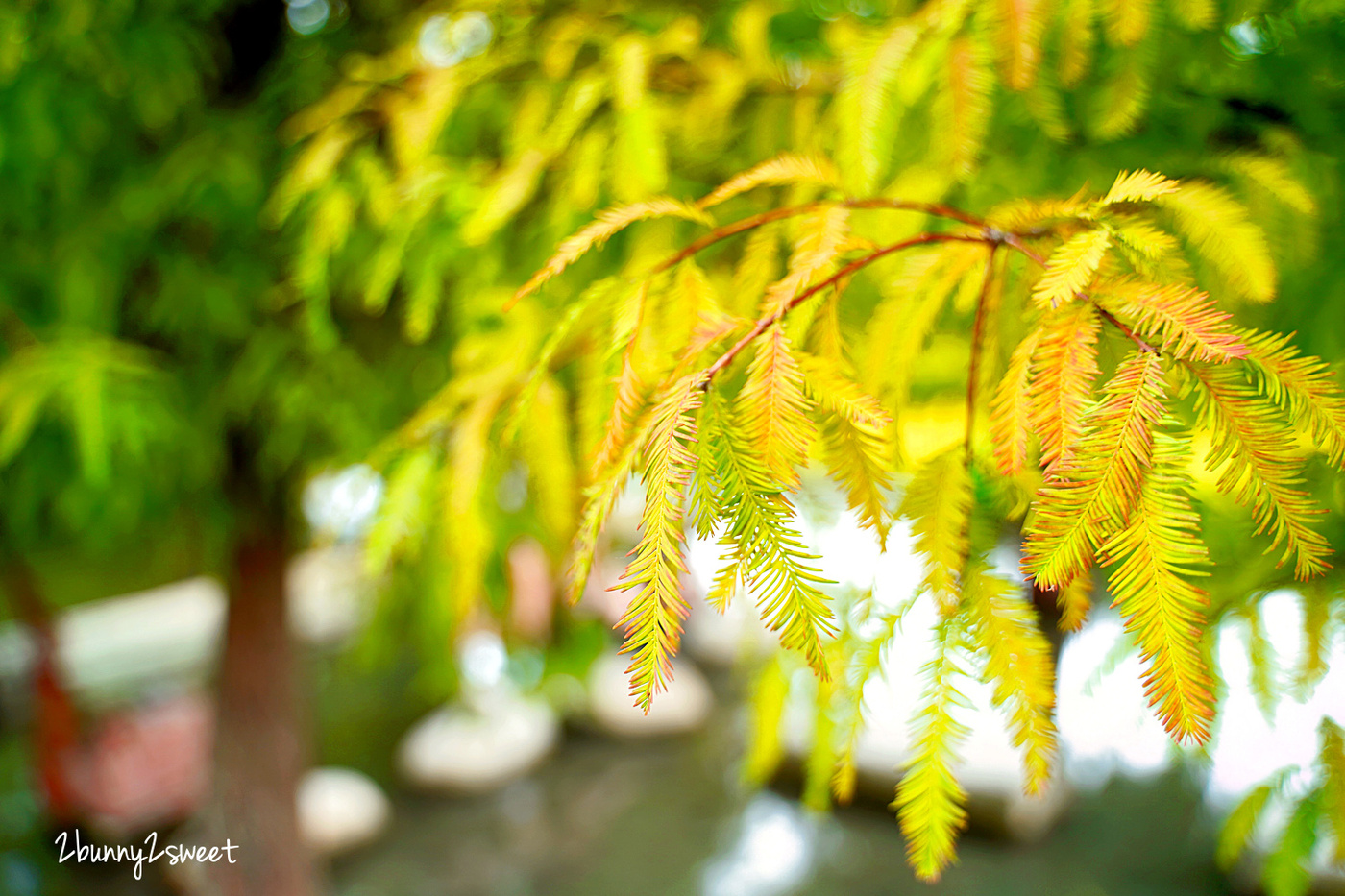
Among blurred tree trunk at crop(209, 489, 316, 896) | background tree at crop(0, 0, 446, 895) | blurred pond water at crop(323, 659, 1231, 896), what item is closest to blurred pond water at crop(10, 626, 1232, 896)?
blurred pond water at crop(323, 659, 1231, 896)

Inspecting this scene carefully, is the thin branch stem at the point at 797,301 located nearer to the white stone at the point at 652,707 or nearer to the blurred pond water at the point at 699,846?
the blurred pond water at the point at 699,846

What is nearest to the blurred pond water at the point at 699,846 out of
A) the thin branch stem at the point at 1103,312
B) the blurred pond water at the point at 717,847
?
the blurred pond water at the point at 717,847

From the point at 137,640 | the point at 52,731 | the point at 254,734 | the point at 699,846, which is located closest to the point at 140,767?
the point at 52,731

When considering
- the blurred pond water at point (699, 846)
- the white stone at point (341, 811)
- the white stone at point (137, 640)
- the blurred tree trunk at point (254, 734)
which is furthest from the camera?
the white stone at point (137, 640)

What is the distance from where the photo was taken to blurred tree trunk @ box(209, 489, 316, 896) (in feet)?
4.78

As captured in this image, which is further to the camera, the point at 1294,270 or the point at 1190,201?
→ the point at 1294,270

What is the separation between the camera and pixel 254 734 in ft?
4.85

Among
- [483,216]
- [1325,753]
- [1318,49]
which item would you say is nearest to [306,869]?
[483,216]

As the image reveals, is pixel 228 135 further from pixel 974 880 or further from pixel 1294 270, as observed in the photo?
pixel 974 880

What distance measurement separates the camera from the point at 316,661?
4.34m

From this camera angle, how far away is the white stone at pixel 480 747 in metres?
3.00

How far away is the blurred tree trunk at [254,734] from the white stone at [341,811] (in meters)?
1.14

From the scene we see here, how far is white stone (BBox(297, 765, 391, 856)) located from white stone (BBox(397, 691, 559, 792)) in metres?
0.24

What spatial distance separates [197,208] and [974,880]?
8.87ft
